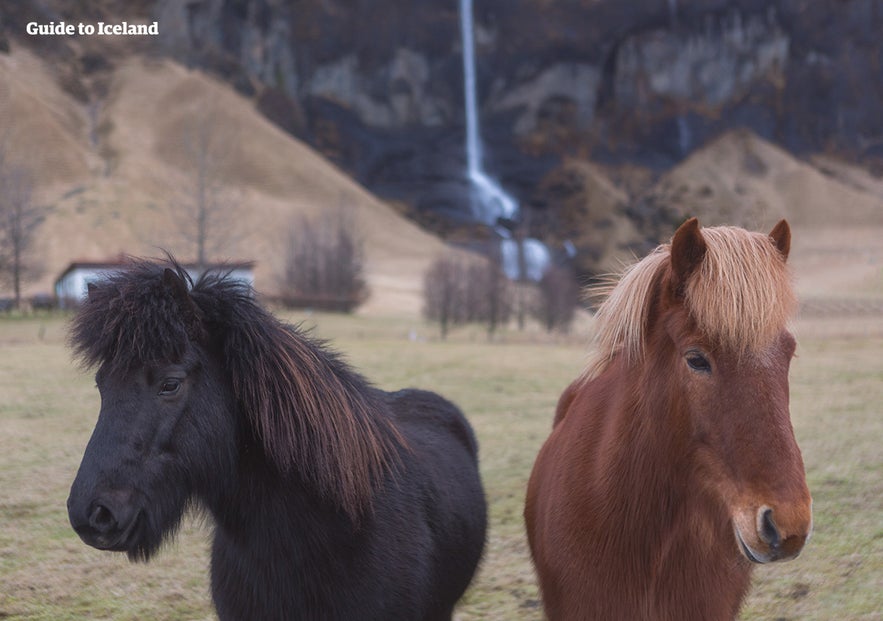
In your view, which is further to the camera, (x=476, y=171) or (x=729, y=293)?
(x=476, y=171)

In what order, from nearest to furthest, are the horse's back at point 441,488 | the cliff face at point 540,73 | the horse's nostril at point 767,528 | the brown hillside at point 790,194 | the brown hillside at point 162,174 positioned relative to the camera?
the horse's nostril at point 767,528 < the horse's back at point 441,488 < the brown hillside at point 162,174 < the brown hillside at point 790,194 < the cliff face at point 540,73

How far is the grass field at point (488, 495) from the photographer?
4930mm

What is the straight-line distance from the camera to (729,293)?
2.30 metres

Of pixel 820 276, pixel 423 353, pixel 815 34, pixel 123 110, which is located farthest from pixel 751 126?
pixel 423 353

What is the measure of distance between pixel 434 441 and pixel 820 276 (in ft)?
192

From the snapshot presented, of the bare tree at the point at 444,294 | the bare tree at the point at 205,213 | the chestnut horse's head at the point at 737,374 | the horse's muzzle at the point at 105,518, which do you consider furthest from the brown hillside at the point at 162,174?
the chestnut horse's head at the point at 737,374

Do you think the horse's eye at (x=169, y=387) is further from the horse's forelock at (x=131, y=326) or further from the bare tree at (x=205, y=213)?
the bare tree at (x=205, y=213)

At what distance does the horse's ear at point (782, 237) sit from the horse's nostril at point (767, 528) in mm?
917

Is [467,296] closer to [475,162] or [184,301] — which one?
[184,301]

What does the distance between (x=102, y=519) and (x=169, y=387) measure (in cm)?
51

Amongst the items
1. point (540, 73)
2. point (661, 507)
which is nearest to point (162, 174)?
point (540, 73)

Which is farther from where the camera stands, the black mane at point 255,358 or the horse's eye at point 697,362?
the black mane at point 255,358

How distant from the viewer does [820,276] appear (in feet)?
182

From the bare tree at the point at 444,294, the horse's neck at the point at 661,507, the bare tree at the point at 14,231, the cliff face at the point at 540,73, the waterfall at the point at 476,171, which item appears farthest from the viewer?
the cliff face at the point at 540,73
